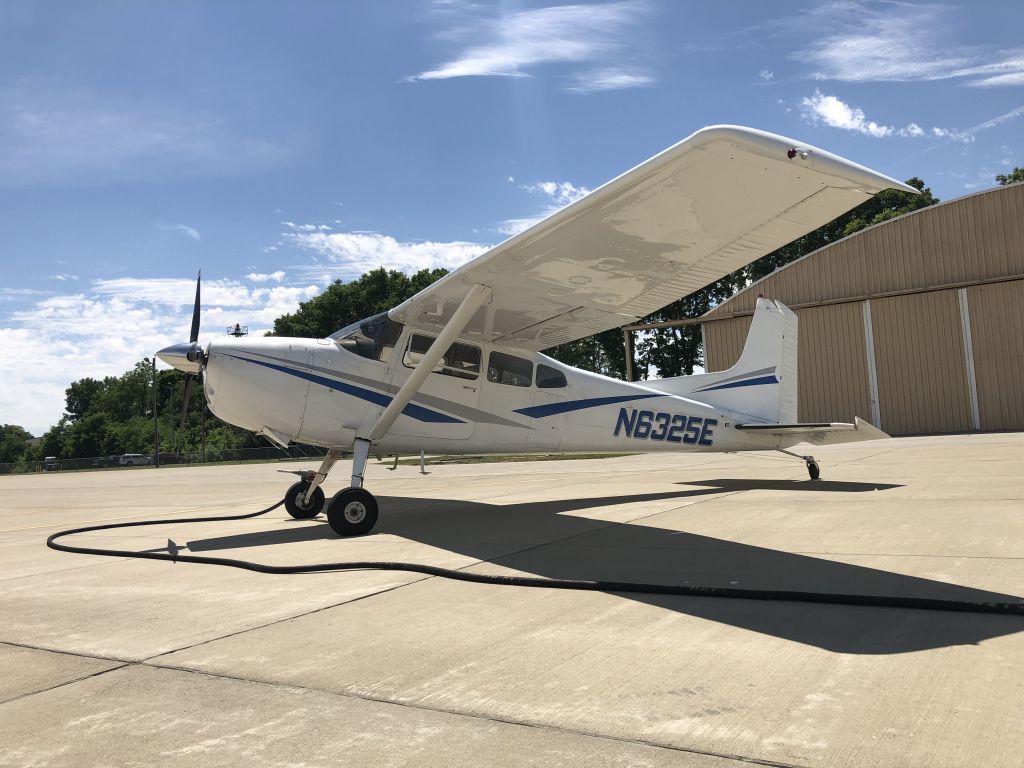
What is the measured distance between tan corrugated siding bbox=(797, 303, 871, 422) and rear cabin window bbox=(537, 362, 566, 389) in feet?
80.7

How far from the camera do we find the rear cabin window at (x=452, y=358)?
8.95 m

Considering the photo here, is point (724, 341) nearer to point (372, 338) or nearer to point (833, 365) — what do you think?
point (833, 365)

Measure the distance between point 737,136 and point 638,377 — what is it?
187 ft

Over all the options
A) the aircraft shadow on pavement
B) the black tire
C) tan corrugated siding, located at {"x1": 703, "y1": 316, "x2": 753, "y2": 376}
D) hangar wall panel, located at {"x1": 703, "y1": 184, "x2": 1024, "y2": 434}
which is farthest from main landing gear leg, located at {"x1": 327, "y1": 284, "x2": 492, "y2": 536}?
tan corrugated siding, located at {"x1": 703, "y1": 316, "x2": 753, "y2": 376}

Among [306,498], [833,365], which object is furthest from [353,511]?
[833,365]

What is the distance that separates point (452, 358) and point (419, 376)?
3.88 ft

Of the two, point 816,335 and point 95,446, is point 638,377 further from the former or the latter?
point 95,446

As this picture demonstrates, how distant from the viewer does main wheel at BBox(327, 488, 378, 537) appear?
24.7 feet

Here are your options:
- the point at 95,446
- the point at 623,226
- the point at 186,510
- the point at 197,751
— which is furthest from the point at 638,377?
the point at 95,446

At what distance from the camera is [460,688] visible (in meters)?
2.99

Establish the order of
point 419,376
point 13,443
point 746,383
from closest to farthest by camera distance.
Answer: point 419,376
point 746,383
point 13,443

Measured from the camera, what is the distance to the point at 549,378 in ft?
32.0

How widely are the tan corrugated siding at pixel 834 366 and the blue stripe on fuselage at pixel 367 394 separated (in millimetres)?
26124

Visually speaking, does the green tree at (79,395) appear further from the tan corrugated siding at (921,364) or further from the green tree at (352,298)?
the tan corrugated siding at (921,364)
